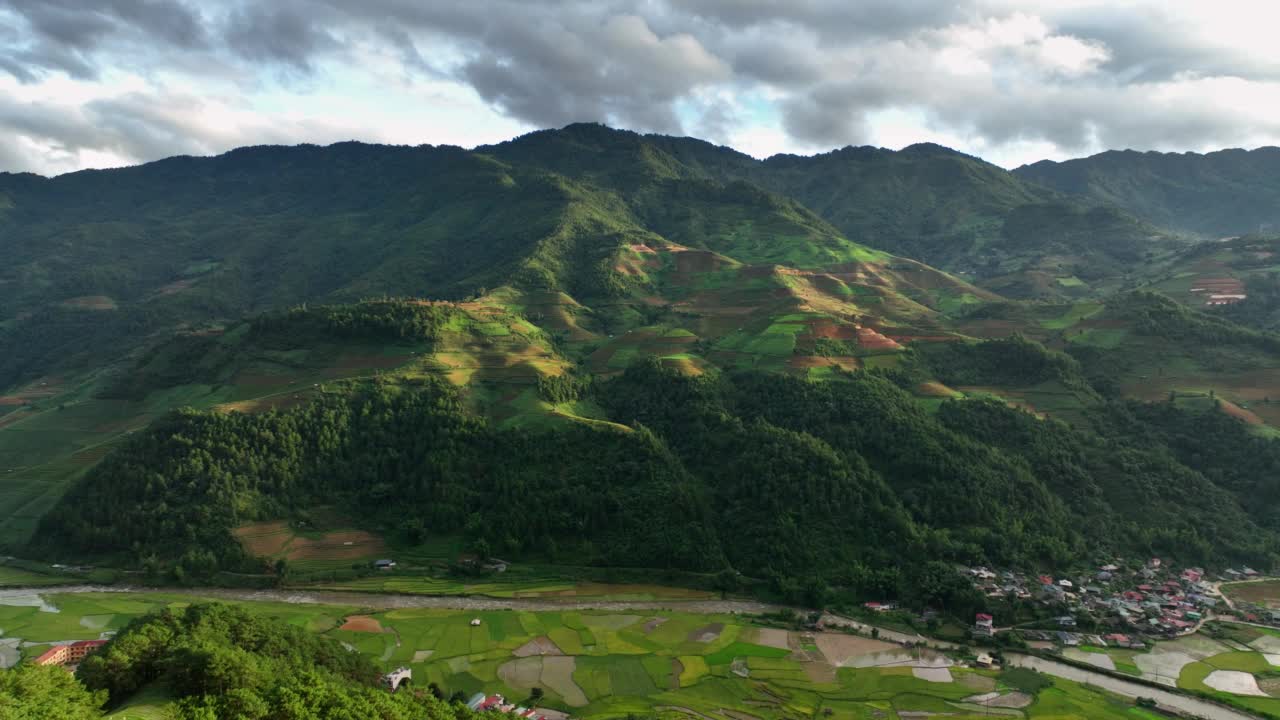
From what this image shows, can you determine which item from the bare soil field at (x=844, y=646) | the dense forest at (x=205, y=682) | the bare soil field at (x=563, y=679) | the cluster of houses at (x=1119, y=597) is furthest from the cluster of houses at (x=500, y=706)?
the cluster of houses at (x=1119, y=597)

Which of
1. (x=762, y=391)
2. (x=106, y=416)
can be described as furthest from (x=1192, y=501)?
(x=106, y=416)

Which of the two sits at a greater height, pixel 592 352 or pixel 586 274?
pixel 586 274

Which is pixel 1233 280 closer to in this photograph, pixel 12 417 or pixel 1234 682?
pixel 1234 682

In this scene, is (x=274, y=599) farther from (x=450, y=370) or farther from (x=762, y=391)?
(x=762, y=391)

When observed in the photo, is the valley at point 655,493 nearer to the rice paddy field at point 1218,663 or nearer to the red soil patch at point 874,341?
the rice paddy field at point 1218,663

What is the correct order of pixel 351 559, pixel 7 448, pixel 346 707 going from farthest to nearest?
pixel 7 448 < pixel 351 559 < pixel 346 707

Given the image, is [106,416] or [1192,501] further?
[106,416]

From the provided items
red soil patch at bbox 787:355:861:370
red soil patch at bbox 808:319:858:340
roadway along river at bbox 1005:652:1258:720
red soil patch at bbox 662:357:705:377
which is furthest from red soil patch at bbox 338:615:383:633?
red soil patch at bbox 808:319:858:340
